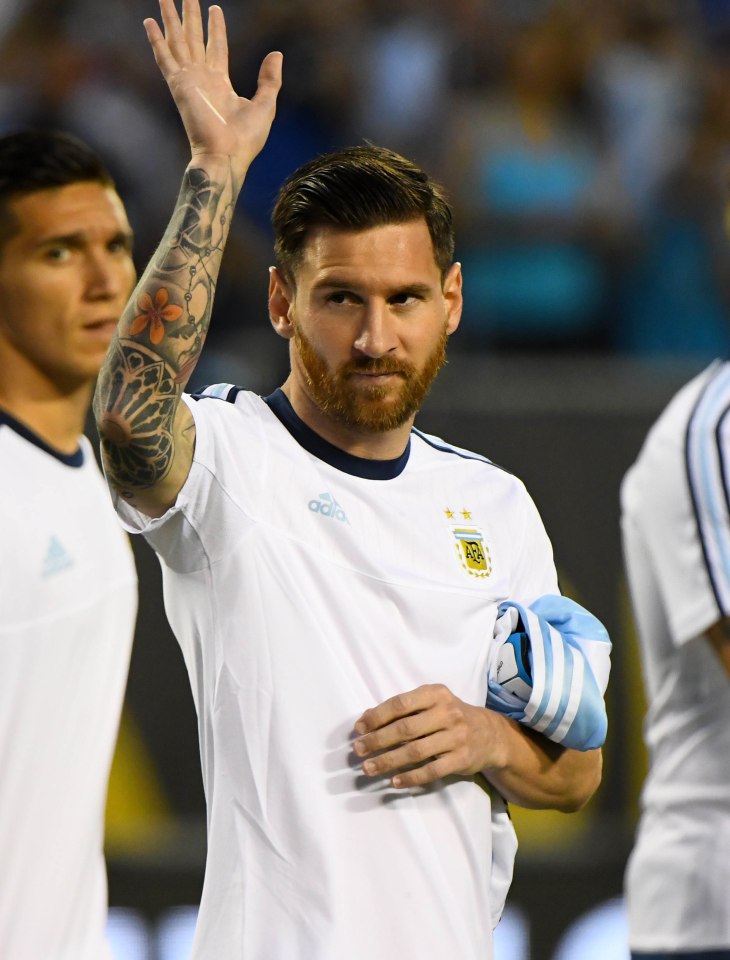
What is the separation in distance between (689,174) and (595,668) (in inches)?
171

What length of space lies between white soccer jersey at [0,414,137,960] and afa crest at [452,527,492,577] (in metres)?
0.74

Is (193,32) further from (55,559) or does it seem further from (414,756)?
(414,756)

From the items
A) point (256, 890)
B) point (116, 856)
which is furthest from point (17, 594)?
point (116, 856)

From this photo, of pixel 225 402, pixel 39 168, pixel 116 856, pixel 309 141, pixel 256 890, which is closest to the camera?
pixel 256 890

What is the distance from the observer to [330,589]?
253 cm

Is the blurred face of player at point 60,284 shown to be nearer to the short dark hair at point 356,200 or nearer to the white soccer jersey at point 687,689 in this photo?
the short dark hair at point 356,200

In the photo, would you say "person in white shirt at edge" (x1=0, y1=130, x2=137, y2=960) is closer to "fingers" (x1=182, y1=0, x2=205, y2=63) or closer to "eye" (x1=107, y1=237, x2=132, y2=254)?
"eye" (x1=107, y1=237, x2=132, y2=254)

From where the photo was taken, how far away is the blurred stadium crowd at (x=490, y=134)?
19.7ft

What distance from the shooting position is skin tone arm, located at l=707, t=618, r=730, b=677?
3.30 metres

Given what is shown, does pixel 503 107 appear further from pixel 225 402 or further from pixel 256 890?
pixel 256 890

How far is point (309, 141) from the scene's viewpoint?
19.8 ft

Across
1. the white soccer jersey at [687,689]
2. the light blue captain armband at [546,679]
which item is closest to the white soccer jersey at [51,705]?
the light blue captain armband at [546,679]

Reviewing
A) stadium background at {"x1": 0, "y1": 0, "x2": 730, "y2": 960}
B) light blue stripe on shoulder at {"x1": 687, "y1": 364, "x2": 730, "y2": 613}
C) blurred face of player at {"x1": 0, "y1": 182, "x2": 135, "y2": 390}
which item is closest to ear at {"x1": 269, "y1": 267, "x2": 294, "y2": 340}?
blurred face of player at {"x1": 0, "y1": 182, "x2": 135, "y2": 390}

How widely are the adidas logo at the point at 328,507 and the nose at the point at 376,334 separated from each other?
0.25 meters
